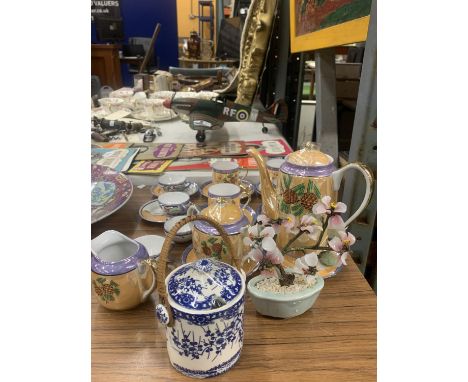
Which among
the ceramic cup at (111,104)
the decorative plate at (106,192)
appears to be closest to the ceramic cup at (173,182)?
the decorative plate at (106,192)

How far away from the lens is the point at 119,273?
57cm

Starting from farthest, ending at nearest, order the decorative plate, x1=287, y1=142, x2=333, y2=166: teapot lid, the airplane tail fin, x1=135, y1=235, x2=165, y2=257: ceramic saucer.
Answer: the airplane tail fin
the decorative plate
x1=135, y1=235, x2=165, y2=257: ceramic saucer
x1=287, y1=142, x2=333, y2=166: teapot lid

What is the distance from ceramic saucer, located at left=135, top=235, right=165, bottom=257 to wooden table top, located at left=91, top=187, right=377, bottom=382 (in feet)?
0.53

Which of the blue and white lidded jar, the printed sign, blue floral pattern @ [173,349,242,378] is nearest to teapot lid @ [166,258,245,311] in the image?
the blue and white lidded jar

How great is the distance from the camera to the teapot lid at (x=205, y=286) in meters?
0.47

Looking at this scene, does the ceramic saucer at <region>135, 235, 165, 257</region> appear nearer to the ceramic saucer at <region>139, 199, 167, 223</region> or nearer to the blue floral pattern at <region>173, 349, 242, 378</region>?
the ceramic saucer at <region>139, 199, 167, 223</region>

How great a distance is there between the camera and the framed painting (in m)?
0.85

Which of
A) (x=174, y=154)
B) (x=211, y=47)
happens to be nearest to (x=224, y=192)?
(x=174, y=154)

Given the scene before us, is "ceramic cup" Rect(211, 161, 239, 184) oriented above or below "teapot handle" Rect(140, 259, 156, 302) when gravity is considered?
above

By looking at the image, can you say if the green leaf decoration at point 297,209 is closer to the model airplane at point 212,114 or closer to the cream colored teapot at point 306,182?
the cream colored teapot at point 306,182

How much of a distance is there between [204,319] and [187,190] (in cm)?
67

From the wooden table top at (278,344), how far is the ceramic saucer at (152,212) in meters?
0.32

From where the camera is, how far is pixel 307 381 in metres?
0.50

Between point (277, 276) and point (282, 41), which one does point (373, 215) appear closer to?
point (277, 276)
